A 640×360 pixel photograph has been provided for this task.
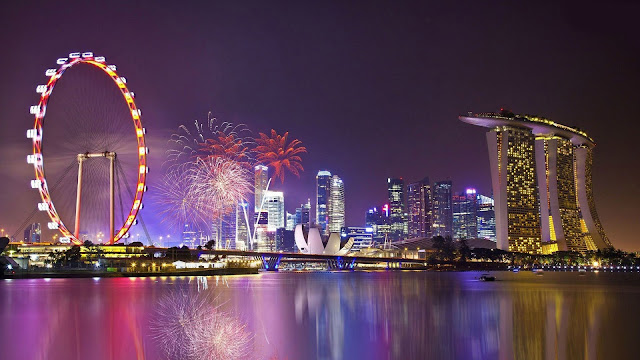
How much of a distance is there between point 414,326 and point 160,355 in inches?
518

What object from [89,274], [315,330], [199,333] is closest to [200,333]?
[199,333]

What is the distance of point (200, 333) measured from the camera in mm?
28125

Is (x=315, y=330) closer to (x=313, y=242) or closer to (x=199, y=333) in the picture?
(x=199, y=333)

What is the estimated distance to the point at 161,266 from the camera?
122 meters

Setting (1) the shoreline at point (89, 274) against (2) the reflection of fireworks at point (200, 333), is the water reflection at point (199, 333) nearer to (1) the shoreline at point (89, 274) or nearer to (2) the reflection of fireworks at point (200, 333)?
(2) the reflection of fireworks at point (200, 333)

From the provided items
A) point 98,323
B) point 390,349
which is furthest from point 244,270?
point 390,349

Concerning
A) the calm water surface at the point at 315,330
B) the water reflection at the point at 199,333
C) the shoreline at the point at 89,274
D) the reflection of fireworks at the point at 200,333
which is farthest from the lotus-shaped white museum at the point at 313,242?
the reflection of fireworks at the point at 200,333

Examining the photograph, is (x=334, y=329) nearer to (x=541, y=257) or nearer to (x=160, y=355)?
(x=160, y=355)

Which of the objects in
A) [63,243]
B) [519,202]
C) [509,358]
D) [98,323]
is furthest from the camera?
[519,202]

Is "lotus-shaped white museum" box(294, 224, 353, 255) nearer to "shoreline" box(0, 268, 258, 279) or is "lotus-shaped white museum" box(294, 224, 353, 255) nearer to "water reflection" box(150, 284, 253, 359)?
"shoreline" box(0, 268, 258, 279)

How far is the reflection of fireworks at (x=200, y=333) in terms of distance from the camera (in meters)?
23.4

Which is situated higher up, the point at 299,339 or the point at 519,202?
the point at 519,202

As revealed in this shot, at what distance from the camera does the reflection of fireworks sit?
23.4 m

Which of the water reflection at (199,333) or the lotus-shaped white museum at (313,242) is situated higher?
the lotus-shaped white museum at (313,242)
